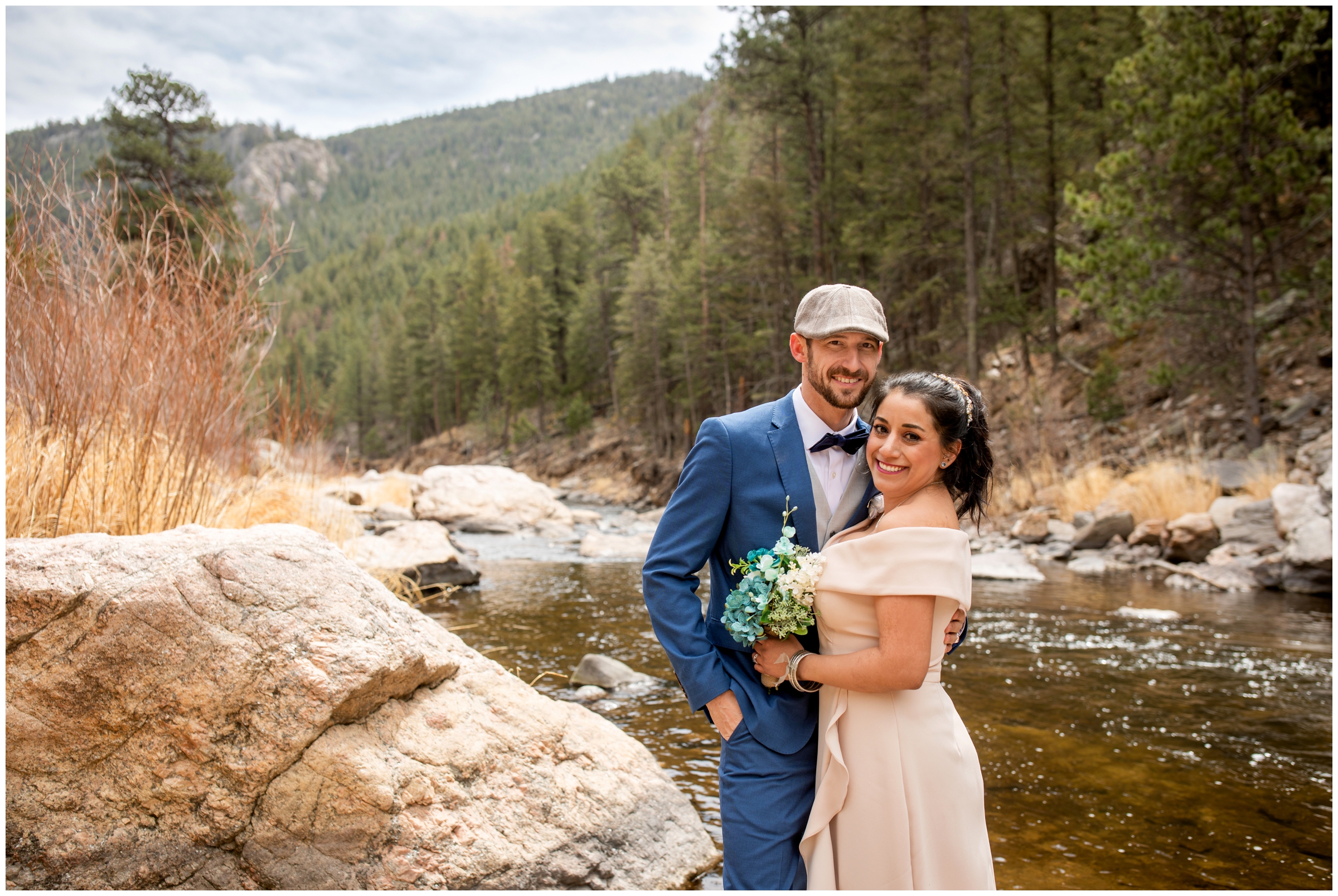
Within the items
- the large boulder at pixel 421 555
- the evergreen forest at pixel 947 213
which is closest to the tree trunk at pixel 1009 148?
the evergreen forest at pixel 947 213

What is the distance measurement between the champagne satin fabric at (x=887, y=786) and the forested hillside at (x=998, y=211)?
17.0 feet

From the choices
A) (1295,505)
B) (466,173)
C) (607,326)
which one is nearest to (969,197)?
(1295,505)

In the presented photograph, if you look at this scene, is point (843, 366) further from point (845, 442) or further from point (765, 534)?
point (765, 534)

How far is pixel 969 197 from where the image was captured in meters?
19.5

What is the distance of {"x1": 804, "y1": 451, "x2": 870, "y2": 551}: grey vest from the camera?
238 centimetres

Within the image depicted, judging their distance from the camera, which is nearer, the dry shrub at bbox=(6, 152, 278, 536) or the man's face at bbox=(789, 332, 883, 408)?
the man's face at bbox=(789, 332, 883, 408)

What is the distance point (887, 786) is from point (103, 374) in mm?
4752

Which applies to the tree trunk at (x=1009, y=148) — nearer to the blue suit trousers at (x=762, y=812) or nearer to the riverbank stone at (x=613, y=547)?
the riverbank stone at (x=613, y=547)

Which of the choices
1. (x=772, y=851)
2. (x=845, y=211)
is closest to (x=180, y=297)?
(x=772, y=851)

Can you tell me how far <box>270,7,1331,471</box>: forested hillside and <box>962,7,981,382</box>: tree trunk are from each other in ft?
0.26

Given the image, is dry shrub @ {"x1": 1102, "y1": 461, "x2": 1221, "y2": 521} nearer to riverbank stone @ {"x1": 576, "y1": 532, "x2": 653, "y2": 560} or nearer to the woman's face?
riverbank stone @ {"x1": 576, "y1": 532, "x2": 653, "y2": 560}

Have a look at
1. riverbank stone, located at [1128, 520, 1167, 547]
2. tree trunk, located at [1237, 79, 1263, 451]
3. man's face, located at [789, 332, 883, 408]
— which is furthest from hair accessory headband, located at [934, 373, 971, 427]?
tree trunk, located at [1237, 79, 1263, 451]

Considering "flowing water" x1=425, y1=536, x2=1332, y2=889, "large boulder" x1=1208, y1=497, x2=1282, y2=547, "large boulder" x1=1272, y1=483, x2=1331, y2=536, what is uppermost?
"large boulder" x1=1272, y1=483, x2=1331, y2=536

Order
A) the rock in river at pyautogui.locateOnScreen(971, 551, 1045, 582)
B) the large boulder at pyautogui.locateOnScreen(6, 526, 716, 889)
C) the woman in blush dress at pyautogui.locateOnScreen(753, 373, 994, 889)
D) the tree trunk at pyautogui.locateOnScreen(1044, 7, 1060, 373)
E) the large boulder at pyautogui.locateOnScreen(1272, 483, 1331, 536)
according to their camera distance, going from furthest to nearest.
→ the tree trunk at pyautogui.locateOnScreen(1044, 7, 1060, 373)
the rock in river at pyautogui.locateOnScreen(971, 551, 1045, 582)
the large boulder at pyautogui.locateOnScreen(1272, 483, 1331, 536)
the large boulder at pyautogui.locateOnScreen(6, 526, 716, 889)
the woman in blush dress at pyautogui.locateOnScreen(753, 373, 994, 889)
